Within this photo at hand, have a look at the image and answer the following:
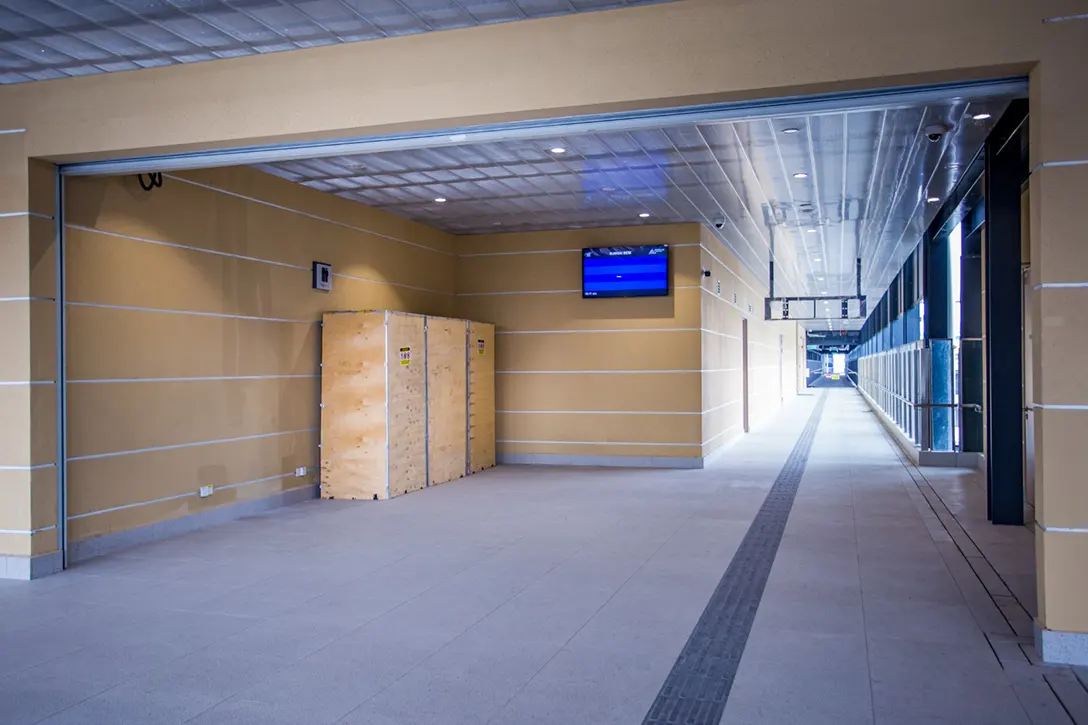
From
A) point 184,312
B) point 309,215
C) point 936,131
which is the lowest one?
point 184,312

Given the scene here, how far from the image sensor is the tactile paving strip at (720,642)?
349cm

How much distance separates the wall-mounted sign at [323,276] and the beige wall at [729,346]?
527 cm

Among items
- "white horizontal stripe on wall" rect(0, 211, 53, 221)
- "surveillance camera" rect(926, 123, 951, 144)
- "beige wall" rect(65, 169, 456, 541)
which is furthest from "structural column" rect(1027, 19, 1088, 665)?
"beige wall" rect(65, 169, 456, 541)

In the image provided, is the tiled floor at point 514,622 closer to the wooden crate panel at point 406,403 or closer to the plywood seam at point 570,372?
the wooden crate panel at point 406,403

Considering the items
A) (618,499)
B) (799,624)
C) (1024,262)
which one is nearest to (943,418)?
(1024,262)

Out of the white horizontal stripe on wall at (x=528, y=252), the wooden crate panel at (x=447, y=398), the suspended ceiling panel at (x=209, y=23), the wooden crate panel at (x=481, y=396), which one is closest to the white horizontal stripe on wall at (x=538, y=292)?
the white horizontal stripe on wall at (x=528, y=252)

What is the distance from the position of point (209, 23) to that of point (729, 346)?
11589 millimetres

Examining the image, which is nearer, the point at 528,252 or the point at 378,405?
the point at 378,405

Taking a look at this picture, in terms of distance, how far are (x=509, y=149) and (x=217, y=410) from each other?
140 inches

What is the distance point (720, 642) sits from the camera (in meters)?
4.35

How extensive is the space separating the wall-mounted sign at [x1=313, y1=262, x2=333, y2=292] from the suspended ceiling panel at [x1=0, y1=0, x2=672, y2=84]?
358 centimetres

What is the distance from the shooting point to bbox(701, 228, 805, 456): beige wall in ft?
41.4

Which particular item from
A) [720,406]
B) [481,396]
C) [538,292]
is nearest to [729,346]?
[720,406]

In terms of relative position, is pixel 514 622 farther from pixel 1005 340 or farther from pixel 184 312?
pixel 1005 340
